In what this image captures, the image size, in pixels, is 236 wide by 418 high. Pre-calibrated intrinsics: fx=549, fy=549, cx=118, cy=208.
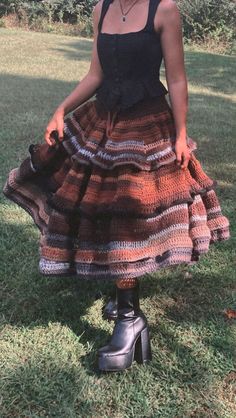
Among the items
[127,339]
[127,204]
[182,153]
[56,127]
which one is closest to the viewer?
[127,204]

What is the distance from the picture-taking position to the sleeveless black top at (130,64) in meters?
2.20

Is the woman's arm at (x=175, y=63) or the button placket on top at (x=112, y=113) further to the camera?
the button placket on top at (x=112, y=113)

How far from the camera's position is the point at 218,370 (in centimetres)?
236

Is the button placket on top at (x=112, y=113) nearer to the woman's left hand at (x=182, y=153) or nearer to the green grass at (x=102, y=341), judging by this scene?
the woman's left hand at (x=182, y=153)

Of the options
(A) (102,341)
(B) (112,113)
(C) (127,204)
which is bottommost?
(A) (102,341)

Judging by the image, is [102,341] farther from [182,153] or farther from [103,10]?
[103,10]

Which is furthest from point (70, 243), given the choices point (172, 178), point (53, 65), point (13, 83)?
point (53, 65)

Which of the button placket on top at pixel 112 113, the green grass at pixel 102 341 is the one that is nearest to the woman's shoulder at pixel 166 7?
the button placket on top at pixel 112 113

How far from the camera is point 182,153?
2236 mm

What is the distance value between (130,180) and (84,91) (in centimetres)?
60

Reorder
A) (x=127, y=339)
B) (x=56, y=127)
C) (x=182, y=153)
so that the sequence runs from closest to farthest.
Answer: (x=182, y=153)
(x=127, y=339)
(x=56, y=127)

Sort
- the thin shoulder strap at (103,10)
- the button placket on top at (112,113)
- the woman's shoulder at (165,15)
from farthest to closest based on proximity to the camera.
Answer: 1. the thin shoulder strap at (103,10)
2. the button placket on top at (112,113)
3. the woman's shoulder at (165,15)

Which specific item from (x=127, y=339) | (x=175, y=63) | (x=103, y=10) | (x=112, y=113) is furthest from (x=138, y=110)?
(x=127, y=339)

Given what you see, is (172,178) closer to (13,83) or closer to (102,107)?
(102,107)
